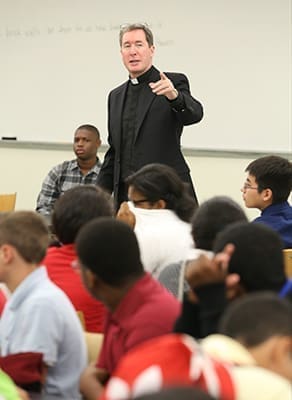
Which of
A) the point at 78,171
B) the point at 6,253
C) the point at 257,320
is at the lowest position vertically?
the point at 78,171

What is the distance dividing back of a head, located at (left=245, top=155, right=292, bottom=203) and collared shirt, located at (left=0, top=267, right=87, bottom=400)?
1777 mm

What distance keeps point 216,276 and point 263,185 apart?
2.20 m

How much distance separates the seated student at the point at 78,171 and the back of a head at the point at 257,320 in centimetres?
426

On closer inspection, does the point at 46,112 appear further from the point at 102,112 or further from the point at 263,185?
the point at 263,185

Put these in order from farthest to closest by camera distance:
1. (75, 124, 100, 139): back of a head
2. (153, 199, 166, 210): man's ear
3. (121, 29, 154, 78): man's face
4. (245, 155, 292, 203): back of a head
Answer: (75, 124, 100, 139): back of a head < (121, 29, 154, 78): man's face < (245, 155, 292, 203): back of a head < (153, 199, 166, 210): man's ear

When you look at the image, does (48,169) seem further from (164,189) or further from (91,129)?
(164,189)

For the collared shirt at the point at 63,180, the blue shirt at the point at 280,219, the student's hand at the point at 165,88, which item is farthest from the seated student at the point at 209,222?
the collared shirt at the point at 63,180

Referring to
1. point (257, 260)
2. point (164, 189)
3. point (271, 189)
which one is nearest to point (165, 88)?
point (164, 189)

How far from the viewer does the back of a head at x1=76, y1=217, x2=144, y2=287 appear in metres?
2.08

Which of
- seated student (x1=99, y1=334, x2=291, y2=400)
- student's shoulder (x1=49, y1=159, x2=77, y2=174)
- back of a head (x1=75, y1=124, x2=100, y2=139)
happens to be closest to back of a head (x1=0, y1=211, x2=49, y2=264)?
seated student (x1=99, y1=334, x2=291, y2=400)

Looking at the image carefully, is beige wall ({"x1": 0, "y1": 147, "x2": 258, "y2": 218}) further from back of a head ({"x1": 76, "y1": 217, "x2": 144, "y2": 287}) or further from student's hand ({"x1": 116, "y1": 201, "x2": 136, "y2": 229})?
back of a head ({"x1": 76, "y1": 217, "x2": 144, "y2": 287})

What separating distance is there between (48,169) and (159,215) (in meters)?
3.52

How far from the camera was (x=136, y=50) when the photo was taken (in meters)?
4.04

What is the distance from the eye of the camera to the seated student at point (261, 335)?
1408 mm
